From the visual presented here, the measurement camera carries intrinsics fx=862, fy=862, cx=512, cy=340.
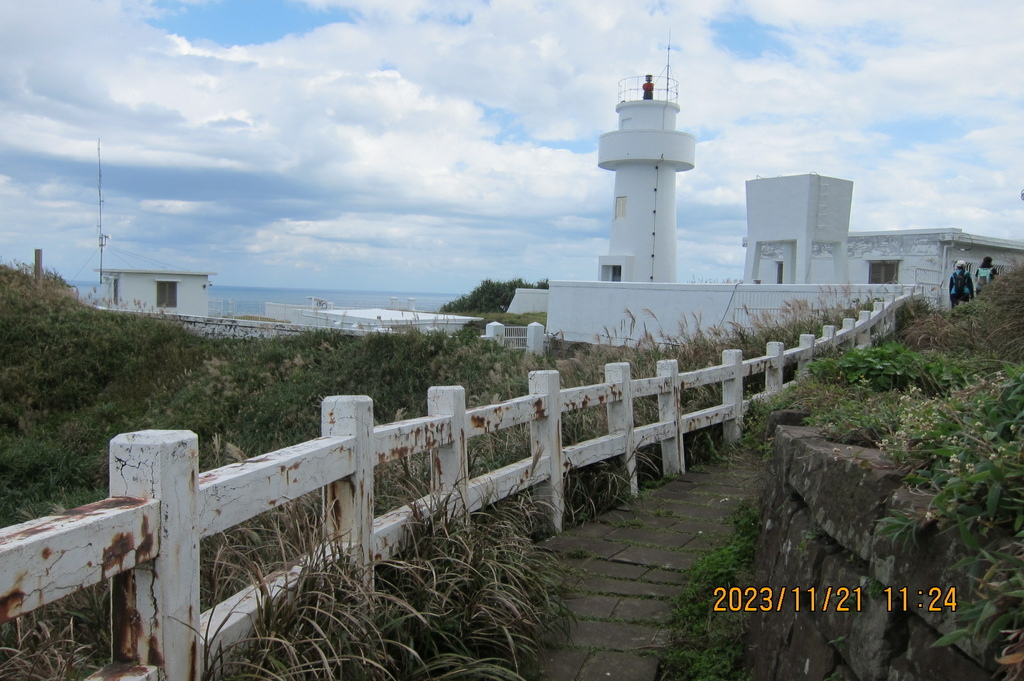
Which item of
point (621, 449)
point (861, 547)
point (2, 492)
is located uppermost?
point (861, 547)

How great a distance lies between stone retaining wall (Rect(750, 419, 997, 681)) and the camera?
7.59 ft

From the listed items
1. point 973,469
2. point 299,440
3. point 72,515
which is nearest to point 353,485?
point 72,515

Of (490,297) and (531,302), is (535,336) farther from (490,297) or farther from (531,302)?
Result: (490,297)

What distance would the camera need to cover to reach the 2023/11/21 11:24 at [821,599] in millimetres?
2318

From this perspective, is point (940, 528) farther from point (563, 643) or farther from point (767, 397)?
point (767, 397)

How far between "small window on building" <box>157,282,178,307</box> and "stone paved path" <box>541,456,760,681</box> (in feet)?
118

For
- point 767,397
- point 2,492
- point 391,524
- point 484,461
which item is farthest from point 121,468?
point 2,492

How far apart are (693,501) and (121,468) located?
4.91 meters

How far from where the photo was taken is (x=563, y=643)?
4.05 m

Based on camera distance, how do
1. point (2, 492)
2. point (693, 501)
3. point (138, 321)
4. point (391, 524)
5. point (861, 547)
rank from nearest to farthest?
1. point (861, 547)
2. point (391, 524)
3. point (693, 501)
4. point (2, 492)
5. point (138, 321)

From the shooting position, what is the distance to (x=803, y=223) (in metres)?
25.8

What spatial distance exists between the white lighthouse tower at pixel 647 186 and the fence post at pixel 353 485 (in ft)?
102

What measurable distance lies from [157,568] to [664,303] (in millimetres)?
23040

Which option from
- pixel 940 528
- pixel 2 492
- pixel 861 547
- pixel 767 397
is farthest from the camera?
pixel 2 492
